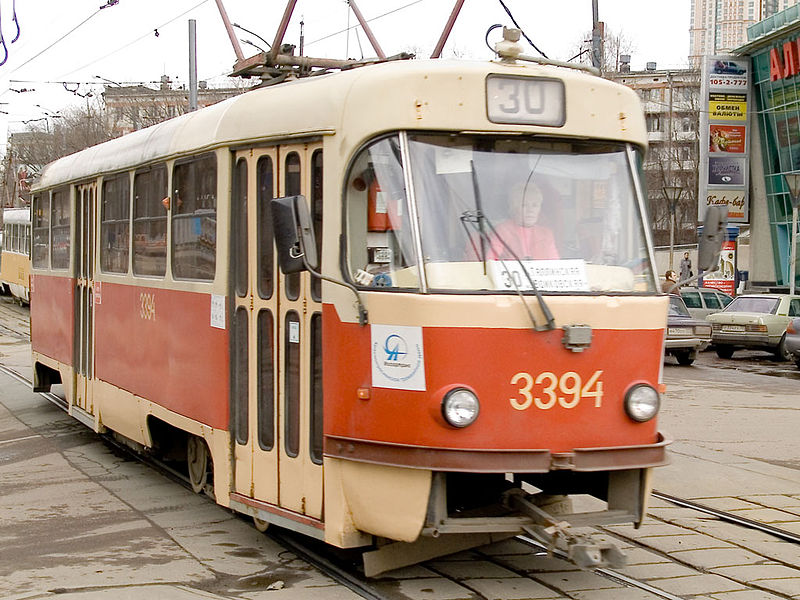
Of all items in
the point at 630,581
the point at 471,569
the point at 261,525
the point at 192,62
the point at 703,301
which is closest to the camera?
the point at 630,581

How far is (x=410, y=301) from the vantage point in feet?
20.5

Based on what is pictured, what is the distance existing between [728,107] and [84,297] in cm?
3523

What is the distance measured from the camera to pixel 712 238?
6.93 metres

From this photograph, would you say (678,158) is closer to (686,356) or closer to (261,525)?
(686,356)

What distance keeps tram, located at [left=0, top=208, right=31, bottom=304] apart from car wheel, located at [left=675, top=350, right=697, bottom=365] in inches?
830

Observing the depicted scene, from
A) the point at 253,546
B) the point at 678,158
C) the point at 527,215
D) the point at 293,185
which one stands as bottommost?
the point at 253,546

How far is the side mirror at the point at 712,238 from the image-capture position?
22.6 ft

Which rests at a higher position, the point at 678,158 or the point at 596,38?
the point at 678,158

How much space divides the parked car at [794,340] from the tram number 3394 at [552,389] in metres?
18.6

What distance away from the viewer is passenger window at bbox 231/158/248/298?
7.73 meters

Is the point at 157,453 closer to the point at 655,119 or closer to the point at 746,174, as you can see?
the point at 746,174

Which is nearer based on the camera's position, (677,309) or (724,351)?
(677,309)

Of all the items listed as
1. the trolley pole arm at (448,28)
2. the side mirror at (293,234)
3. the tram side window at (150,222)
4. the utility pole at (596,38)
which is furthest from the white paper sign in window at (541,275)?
the utility pole at (596,38)

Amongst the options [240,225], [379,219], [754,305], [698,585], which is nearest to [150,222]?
[240,225]
